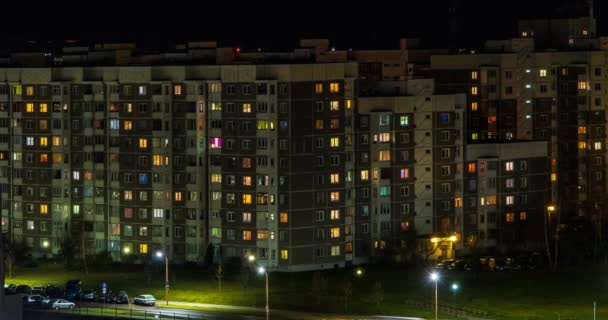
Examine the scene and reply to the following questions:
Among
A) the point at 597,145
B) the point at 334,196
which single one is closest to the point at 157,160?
the point at 334,196

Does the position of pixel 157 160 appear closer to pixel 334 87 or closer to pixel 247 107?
pixel 247 107

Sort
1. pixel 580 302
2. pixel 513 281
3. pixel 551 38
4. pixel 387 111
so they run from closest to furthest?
pixel 580 302, pixel 513 281, pixel 387 111, pixel 551 38

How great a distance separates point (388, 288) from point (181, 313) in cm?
1700

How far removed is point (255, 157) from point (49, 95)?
56.8 ft

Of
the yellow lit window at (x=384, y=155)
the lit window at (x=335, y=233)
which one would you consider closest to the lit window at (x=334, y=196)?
the lit window at (x=335, y=233)

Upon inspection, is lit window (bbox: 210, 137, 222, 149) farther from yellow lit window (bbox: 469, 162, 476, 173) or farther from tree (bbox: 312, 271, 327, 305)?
yellow lit window (bbox: 469, 162, 476, 173)

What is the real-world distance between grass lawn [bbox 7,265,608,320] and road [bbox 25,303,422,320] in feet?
6.53

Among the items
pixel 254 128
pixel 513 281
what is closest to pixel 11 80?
pixel 254 128

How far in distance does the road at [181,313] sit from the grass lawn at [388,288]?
6.53ft

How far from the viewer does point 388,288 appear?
347ft

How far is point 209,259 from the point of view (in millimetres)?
114625

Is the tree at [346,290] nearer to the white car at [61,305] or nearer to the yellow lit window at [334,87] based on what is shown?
the yellow lit window at [334,87]

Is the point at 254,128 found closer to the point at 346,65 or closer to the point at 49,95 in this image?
the point at 346,65

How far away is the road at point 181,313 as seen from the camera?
92375 mm
